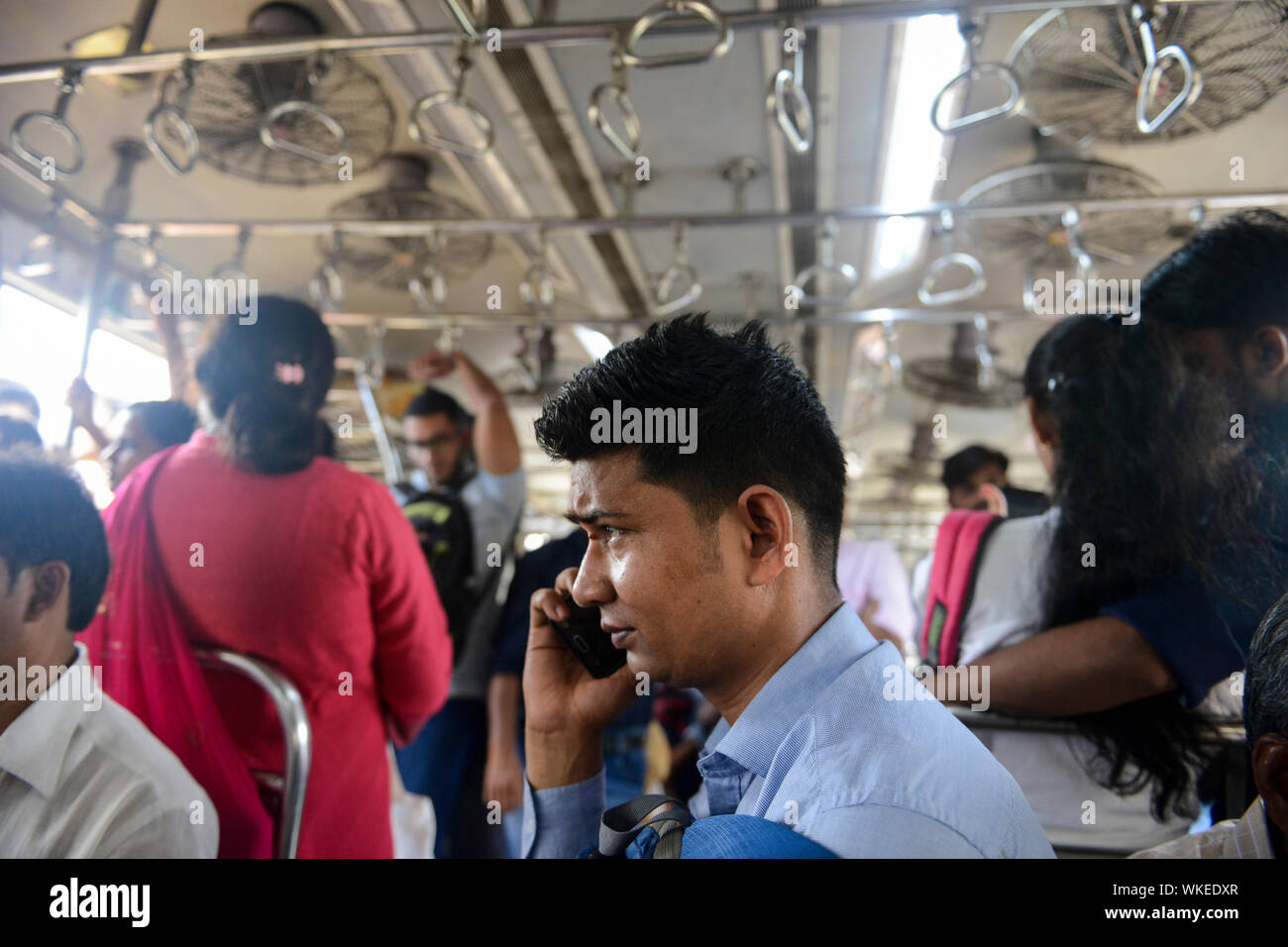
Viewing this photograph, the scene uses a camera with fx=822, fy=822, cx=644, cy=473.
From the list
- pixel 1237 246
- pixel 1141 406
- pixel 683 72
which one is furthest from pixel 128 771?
pixel 683 72

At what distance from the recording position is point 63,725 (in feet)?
3.46

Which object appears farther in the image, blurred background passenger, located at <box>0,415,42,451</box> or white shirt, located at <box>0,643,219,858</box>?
blurred background passenger, located at <box>0,415,42,451</box>

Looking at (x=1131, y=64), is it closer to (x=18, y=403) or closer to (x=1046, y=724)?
(x=1046, y=724)

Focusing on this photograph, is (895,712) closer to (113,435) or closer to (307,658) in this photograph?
(307,658)

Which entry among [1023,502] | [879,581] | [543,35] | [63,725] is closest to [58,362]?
[63,725]

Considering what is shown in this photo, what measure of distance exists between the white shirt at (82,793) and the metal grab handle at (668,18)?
1.37 m

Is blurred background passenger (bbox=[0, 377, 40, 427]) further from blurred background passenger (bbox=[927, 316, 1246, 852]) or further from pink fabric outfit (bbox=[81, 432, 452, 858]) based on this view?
blurred background passenger (bbox=[927, 316, 1246, 852])

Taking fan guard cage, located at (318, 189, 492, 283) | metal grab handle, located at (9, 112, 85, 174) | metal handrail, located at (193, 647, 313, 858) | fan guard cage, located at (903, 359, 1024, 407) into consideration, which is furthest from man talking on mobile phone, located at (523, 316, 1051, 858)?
fan guard cage, located at (903, 359, 1024, 407)

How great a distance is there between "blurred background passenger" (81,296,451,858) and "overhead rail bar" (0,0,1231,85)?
617 millimetres

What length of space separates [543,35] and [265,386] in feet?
2.85

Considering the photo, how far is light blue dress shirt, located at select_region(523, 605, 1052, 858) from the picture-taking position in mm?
688

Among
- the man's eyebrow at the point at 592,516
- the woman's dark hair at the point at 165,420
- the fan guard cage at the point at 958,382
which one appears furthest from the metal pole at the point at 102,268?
the fan guard cage at the point at 958,382

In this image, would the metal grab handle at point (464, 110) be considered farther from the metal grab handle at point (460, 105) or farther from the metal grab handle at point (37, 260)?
the metal grab handle at point (37, 260)
